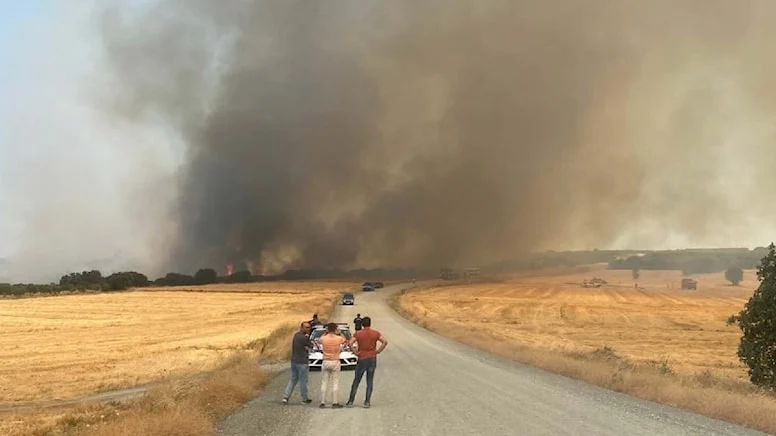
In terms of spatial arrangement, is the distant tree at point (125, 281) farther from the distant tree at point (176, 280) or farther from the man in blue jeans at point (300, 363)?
the man in blue jeans at point (300, 363)

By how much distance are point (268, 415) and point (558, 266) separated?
162340 millimetres

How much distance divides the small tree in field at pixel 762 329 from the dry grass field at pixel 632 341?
645 millimetres

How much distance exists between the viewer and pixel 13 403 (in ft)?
71.5

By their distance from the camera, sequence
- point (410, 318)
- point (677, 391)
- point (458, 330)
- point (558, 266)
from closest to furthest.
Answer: point (677, 391)
point (458, 330)
point (410, 318)
point (558, 266)

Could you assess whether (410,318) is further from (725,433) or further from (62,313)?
(725,433)

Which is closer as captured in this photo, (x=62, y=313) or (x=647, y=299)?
(x=62, y=313)

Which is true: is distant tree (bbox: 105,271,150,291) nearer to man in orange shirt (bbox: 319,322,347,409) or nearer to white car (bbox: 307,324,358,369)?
white car (bbox: 307,324,358,369)

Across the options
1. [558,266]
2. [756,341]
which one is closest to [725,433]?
[756,341]

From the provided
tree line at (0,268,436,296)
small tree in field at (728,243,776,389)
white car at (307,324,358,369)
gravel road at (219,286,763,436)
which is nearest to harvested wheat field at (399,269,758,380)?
small tree in field at (728,243,776,389)

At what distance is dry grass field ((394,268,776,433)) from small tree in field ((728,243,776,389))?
25.4 inches

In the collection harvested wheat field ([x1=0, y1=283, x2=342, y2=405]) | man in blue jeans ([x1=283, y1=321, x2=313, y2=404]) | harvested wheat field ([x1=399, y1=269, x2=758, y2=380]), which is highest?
man in blue jeans ([x1=283, y1=321, x2=313, y2=404])

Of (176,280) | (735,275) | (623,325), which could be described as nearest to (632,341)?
(623,325)

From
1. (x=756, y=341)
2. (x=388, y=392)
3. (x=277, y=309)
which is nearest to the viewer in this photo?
(x=388, y=392)

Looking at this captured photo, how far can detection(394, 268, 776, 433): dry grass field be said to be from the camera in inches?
630
